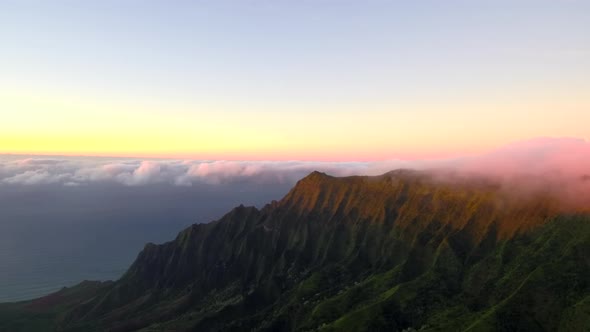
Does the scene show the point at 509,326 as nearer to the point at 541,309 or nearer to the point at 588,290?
the point at 541,309

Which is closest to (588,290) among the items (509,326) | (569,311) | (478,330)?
(569,311)

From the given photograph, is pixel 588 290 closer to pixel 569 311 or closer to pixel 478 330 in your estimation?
pixel 569 311

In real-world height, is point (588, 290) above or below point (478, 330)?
above

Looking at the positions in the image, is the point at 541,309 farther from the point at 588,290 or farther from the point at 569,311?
the point at 588,290

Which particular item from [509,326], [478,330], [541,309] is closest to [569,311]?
[541,309]

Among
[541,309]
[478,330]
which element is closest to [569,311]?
[541,309]

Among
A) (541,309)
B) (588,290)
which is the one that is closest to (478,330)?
(541,309)

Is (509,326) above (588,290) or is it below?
below
